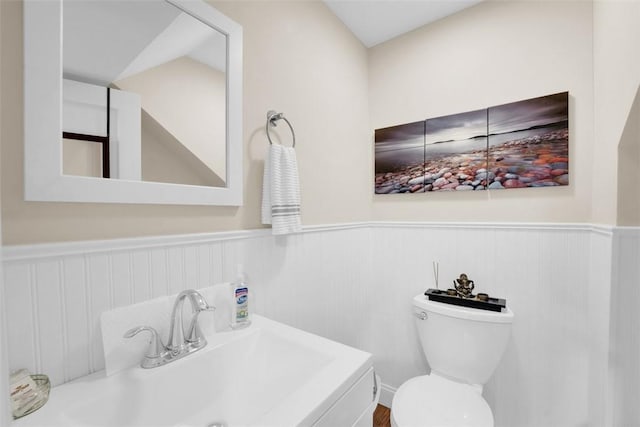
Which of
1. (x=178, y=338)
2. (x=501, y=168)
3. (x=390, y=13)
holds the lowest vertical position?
(x=178, y=338)

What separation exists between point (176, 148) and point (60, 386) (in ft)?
2.28

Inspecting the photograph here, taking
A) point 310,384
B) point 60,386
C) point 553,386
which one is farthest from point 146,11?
point 553,386

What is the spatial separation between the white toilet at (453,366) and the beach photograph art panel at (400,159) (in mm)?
710

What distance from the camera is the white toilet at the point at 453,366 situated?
3.65ft

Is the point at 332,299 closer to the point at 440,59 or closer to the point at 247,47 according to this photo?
the point at 247,47

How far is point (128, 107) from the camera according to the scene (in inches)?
32.1

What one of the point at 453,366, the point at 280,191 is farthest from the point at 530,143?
the point at 280,191

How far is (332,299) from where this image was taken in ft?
5.11

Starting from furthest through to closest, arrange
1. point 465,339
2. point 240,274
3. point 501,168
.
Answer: point 501,168
point 465,339
point 240,274

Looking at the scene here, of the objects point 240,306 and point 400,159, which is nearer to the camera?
point 240,306

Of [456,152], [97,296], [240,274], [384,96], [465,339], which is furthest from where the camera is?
[384,96]

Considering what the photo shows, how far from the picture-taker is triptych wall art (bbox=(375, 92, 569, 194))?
4.45ft

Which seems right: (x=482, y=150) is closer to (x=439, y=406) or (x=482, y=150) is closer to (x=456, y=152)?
(x=456, y=152)

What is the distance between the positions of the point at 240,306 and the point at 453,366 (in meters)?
1.09
